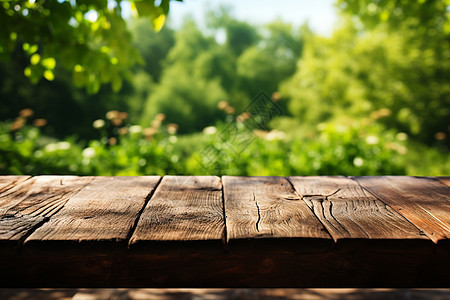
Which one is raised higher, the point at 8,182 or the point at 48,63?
the point at 48,63

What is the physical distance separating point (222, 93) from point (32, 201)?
2462 cm

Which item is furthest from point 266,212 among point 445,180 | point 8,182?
point 8,182

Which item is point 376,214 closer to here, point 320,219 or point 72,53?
point 320,219

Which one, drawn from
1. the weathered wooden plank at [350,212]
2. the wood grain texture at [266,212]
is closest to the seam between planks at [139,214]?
the wood grain texture at [266,212]

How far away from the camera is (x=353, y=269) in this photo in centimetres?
109

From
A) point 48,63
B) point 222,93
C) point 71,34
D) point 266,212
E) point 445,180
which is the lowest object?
point 222,93

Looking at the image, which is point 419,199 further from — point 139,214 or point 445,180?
point 139,214

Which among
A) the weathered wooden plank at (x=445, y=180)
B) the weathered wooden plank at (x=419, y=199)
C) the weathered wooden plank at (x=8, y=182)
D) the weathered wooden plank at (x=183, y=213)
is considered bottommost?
the weathered wooden plank at (x=445, y=180)

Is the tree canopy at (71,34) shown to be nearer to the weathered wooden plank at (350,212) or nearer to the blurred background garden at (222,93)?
the blurred background garden at (222,93)

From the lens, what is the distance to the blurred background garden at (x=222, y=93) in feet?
10.5

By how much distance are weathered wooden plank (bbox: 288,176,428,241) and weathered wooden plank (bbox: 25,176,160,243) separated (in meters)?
0.66

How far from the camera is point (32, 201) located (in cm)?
140

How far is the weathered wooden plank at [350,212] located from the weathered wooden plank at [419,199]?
0.04 meters

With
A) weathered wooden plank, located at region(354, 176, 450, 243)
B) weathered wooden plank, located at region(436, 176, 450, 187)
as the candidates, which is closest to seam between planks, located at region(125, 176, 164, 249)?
weathered wooden plank, located at region(354, 176, 450, 243)
